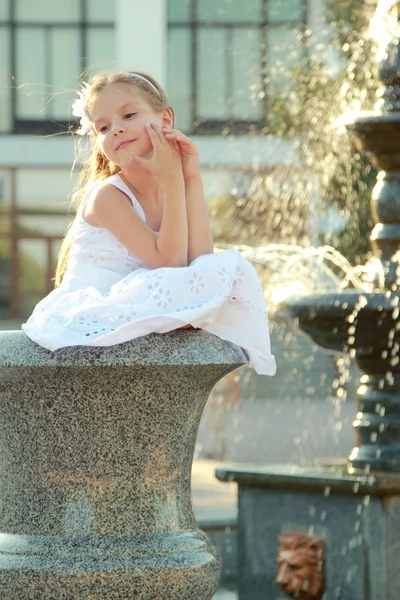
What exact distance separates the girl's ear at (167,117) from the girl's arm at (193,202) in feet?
0.22

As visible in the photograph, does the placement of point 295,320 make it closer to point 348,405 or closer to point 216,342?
point 216,342

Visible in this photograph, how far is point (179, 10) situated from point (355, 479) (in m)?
22.4

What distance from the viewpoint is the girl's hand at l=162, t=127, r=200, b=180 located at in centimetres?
322

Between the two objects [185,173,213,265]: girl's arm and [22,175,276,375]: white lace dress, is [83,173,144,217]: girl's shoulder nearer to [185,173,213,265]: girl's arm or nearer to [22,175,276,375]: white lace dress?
[22,175,276,375]: white lace dress

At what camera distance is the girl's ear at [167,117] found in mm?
3332

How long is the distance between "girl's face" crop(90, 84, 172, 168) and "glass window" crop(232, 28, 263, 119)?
21977 mm

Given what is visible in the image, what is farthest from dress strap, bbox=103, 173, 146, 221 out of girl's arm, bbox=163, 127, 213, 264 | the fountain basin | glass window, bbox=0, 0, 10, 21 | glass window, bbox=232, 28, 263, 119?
glass window, bbox=0, 0, 10, 21

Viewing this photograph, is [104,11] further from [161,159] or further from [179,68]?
[161,159]

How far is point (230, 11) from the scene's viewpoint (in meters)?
26.2

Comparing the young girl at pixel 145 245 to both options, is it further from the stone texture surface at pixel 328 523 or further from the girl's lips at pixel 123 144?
the stone texture surface at pixel 328 523

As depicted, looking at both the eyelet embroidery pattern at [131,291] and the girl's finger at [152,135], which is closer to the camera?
the eyelet embroidery pattern at [131,291]

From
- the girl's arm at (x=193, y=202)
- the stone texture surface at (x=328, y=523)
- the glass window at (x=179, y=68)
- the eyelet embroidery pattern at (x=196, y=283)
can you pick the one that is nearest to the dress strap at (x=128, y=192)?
the girl's arm at (x=193, y=202)

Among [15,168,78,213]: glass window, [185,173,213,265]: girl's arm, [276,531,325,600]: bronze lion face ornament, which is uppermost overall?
[185,173,213,265]: girl's arm

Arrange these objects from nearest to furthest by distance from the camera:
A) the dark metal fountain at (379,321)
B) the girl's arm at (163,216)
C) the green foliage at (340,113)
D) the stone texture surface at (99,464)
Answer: the stone texture surface at (99,464) → the girl's arm at (163,216) → the dark metal fountain at (379,321) → the green foliage at (340,113)
